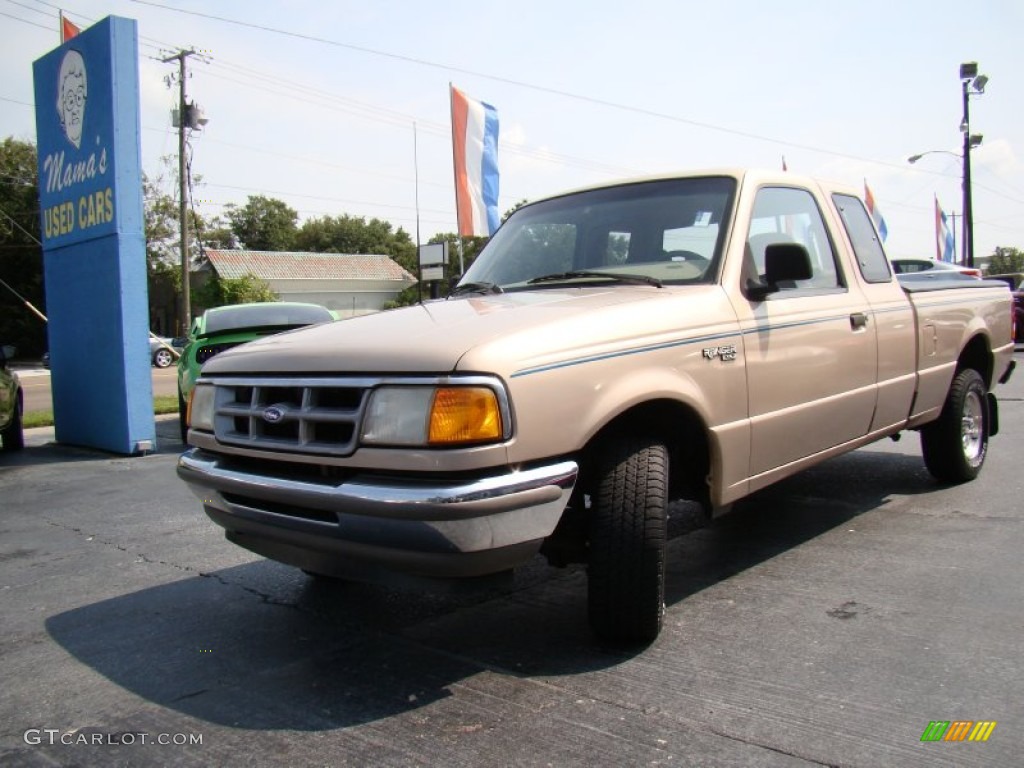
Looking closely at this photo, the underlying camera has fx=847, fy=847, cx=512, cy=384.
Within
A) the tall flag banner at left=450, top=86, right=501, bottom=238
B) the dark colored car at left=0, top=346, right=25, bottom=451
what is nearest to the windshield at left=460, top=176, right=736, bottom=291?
the dark colored car at left=0, top=346, right=25, bottom=451

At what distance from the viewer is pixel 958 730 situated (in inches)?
97.2

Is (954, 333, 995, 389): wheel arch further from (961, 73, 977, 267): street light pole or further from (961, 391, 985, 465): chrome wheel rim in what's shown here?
(961, 73, 977, 267): street light pole

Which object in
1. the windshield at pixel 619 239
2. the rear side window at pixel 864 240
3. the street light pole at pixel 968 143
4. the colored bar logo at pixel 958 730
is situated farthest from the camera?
the street light pole at pixel 968 143

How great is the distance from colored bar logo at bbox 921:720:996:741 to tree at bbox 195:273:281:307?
43307 millimetres

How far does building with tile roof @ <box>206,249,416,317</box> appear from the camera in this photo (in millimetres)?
50031

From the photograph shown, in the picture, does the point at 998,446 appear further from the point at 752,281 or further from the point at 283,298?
the point at 283,298

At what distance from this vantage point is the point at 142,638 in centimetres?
345

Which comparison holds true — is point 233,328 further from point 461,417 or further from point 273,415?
point 461,417

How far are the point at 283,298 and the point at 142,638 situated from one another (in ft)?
160

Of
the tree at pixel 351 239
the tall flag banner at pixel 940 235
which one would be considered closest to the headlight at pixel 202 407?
the tall flag banner at pixel 940 235

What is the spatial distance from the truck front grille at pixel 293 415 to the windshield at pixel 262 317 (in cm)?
594

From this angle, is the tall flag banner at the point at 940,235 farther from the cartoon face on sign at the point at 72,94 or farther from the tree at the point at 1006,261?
the tree at the point at 1006,261

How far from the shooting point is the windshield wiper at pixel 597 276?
12.0 ft

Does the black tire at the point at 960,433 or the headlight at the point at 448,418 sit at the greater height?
the headlight at the point at 448,418
